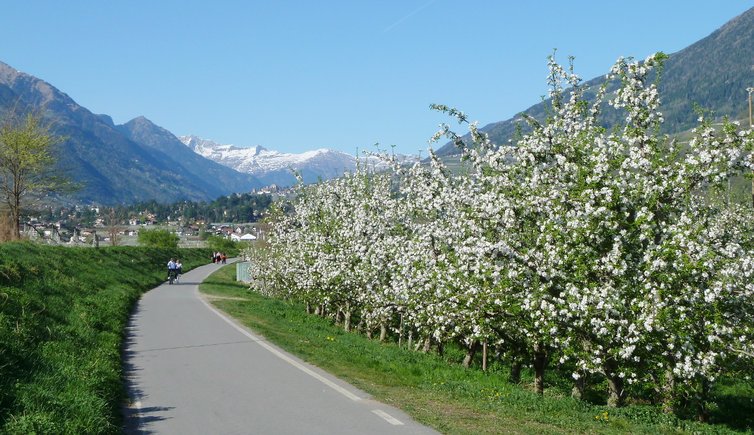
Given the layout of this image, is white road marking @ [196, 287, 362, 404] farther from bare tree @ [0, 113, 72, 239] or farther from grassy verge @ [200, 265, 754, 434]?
bare tree @ [0, 113, 72, 239]

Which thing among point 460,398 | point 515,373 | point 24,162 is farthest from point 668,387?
point 24,162

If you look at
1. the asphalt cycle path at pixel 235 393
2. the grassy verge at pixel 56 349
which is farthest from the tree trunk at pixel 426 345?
the grassy verge at pixel 56 349

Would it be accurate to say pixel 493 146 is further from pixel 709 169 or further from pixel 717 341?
pixel 717 341

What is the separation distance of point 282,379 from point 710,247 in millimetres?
8040

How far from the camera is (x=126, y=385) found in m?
12.8

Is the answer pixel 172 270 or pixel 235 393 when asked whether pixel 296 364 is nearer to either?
pixel 235 393

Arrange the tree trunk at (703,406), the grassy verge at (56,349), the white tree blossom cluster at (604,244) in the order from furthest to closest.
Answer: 1. the tree trunk at (703,406)
2. the white tree blossom cluster at (604,244)
3. the grassy verge at (56,349)

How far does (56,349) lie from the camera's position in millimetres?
13320

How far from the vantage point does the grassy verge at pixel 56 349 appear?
914 centimetres

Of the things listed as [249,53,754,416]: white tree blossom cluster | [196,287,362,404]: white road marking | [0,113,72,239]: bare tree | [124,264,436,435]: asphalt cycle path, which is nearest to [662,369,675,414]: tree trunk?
[249,53,754,416]: white tree blossom cluster

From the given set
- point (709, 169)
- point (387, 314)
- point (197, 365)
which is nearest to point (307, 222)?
point (387, 314)

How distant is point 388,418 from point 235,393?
3.27m

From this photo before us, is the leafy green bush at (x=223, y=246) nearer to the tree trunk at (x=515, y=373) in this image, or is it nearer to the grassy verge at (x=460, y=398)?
the grassy verge at (x=460, y=398)

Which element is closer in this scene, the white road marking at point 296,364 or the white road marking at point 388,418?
the white road marking at point 388,418
